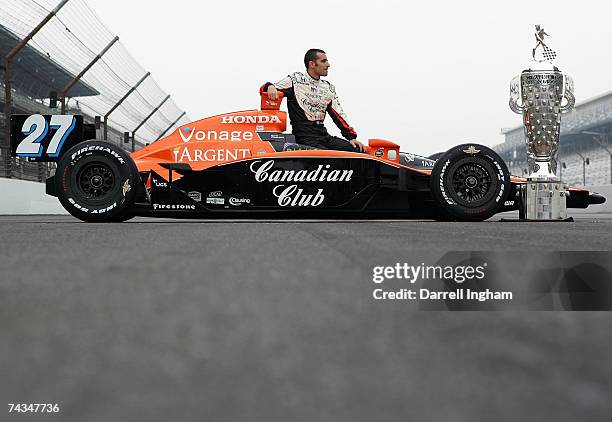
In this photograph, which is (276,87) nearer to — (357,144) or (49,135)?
(357,144)

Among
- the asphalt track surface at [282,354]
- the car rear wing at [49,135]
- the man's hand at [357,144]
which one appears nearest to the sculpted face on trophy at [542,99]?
the man's hand at [357,144]

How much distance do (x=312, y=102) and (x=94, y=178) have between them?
2.03 metres

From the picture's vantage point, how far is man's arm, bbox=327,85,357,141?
6.02 metres

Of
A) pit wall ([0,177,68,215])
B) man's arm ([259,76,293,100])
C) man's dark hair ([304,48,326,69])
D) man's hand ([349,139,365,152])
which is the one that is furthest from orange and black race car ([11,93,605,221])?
pit wall ([0,177,68,215])

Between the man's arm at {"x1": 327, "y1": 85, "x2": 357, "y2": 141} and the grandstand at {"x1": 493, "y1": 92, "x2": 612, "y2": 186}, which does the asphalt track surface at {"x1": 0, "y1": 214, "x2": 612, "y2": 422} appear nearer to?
the man's arm at {"x1": 327, "y1": 85, "x2": 357, "y2": 141}

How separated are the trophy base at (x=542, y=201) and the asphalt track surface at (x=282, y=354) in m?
4.31

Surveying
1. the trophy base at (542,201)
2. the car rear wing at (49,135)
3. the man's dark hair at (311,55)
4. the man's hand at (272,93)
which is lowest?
the trophy base at (542,201)

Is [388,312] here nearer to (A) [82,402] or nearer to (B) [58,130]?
(A) [82,402]

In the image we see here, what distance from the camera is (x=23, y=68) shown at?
66.5 feet

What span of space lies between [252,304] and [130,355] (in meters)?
0.26

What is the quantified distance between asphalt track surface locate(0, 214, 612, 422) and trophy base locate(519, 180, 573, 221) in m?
4.31

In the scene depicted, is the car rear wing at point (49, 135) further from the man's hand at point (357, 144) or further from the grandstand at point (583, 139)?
the grandstand at point (583, 139)

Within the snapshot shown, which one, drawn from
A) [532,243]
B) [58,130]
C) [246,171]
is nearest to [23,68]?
[58,130]

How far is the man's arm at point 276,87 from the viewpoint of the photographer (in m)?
5.75
